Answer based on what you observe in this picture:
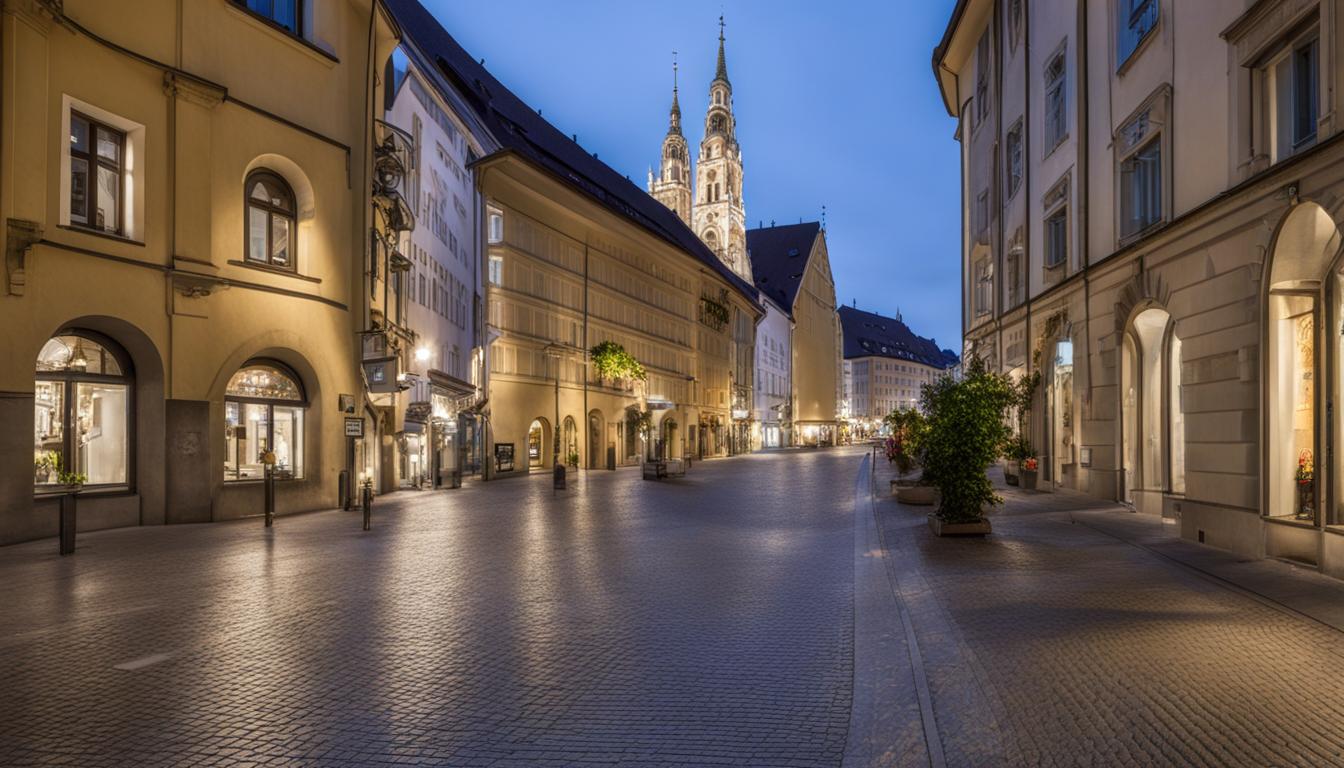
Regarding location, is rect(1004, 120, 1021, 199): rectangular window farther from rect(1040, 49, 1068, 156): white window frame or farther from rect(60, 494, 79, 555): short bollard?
rect(60, 494, 79, 555): short bollard

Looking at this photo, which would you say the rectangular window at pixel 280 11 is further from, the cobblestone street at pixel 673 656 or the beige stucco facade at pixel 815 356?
the beige stucco facade at pixel 815 356

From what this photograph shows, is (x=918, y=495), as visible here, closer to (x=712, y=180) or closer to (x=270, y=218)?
(x=270, y=218)

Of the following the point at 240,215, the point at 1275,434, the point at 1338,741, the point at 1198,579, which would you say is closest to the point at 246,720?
the point at 1338,741

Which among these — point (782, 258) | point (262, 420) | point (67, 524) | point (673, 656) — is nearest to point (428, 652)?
point (673, 656)

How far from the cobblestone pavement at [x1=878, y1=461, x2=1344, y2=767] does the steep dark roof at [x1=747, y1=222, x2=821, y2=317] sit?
370ft

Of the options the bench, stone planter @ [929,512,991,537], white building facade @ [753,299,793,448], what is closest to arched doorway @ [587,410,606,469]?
the bench

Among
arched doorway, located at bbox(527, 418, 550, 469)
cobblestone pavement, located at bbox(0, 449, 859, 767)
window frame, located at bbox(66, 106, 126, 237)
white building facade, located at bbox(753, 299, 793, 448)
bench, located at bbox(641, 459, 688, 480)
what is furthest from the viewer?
white building facade, located at bbox(753, 299, 793, 448)

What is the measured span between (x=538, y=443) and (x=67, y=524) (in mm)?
36211

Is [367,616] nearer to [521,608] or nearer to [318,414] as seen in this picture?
[521,608]

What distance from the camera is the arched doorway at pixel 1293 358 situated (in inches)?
498

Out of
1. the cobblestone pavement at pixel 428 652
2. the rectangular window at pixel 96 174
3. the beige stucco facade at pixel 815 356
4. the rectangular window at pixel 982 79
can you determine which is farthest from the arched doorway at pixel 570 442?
the beige stucco facade at pixel 815 356

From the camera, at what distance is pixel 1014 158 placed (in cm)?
3166

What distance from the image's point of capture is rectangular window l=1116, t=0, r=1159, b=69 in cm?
1862

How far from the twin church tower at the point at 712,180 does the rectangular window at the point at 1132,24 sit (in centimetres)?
11109
